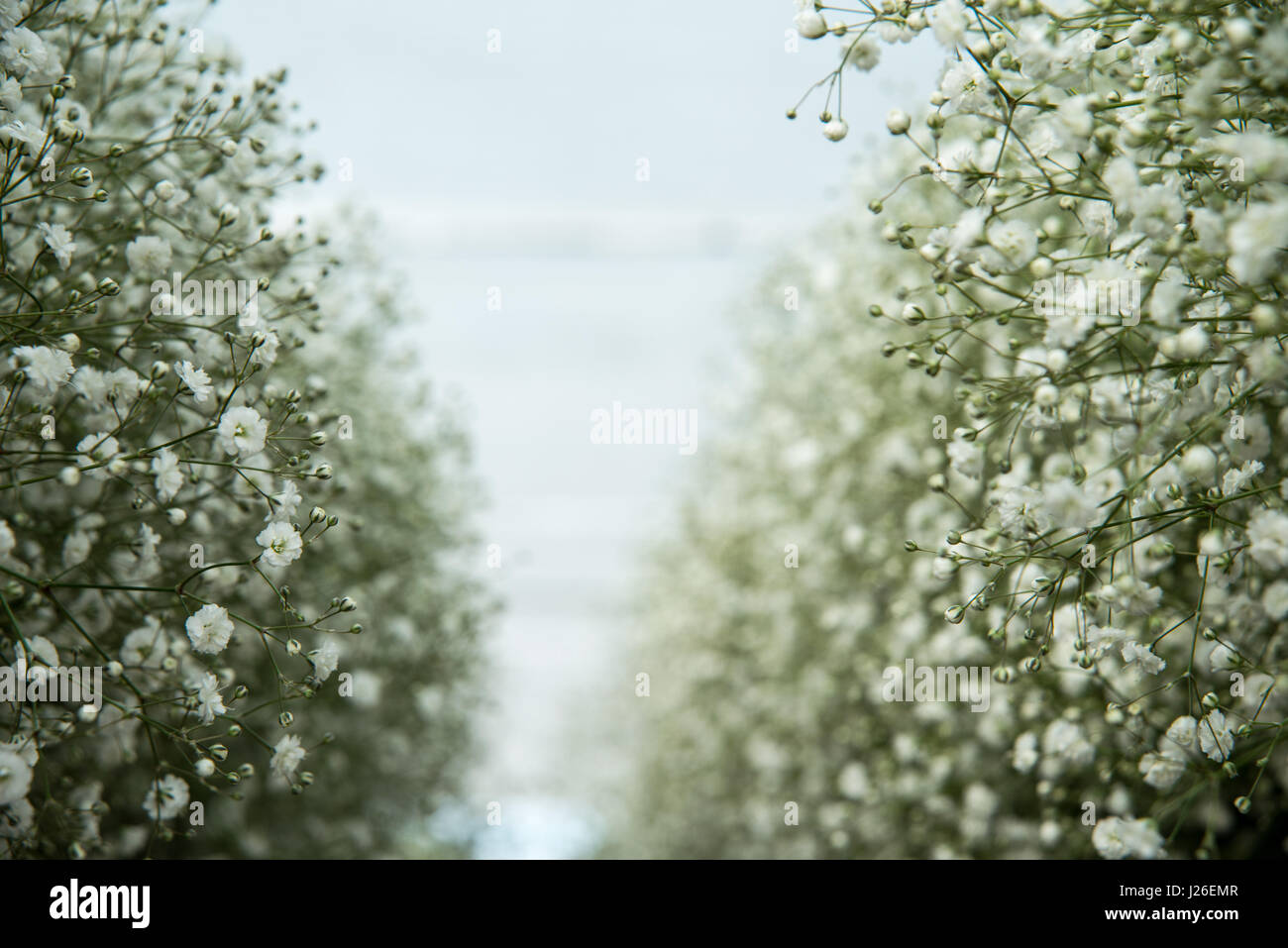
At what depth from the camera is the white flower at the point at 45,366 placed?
5.20ft

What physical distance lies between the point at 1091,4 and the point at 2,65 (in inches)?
73.6

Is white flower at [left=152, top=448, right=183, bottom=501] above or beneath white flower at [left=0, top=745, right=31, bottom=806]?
above

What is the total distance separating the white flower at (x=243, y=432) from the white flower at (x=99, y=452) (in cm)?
17

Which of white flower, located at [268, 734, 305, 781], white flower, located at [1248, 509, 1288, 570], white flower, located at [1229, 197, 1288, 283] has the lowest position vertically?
white flower, located at [268, 734, 305, 781]

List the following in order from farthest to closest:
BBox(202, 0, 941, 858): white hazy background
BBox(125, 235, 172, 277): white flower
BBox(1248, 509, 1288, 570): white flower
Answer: BBox(202, 0, 941, 858): white hazy background
BBox(125, 235, 172, 277): white flower
BBox(1248, 509, 1288, 570): white flower

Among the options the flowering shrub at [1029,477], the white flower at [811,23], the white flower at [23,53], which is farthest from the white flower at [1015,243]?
the white flower at [23,53]

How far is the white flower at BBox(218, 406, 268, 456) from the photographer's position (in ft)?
5.31

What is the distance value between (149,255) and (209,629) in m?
0.74

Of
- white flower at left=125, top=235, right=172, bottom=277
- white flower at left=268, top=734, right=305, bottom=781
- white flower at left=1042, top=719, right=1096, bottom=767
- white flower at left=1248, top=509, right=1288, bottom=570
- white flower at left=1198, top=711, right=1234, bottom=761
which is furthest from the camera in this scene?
white flower at left=1042, top=719, right=1096, bottom=767

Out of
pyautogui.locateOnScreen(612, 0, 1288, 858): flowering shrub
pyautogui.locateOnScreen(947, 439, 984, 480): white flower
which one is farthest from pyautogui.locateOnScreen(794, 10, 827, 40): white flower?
pyautogui.locateOnScreen(947, 439, 984, 480): white flower

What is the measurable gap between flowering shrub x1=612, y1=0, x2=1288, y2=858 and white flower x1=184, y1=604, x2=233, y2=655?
118 centimetres

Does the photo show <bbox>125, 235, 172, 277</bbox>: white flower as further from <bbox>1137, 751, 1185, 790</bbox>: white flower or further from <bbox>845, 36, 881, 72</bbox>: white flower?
<bbox>1137, 751, 1185, 790</bbox>: white flower

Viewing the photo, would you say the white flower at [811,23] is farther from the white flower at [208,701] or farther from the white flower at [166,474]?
the white flower at [208,701]
